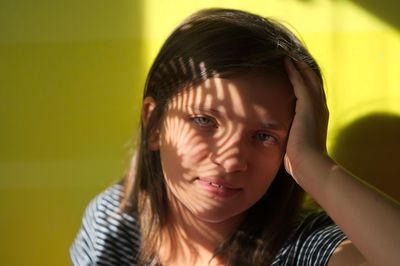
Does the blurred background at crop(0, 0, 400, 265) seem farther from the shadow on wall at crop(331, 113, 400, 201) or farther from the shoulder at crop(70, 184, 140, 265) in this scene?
the shoulder at crop(70, 184, 140, 265)

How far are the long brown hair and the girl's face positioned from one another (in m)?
0.03

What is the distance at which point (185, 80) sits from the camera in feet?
2.86

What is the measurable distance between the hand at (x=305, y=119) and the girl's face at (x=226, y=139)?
2cm

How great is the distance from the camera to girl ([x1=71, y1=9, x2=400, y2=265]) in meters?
0.82

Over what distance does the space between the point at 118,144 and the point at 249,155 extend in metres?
0.44

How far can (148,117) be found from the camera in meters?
0.96

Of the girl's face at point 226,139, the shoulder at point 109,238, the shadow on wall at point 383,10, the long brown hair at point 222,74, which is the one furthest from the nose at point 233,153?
the shadow on wall at point 383,10

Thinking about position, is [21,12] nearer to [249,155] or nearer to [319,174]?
[249,155]

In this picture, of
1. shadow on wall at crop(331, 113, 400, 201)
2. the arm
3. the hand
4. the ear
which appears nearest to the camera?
the arm

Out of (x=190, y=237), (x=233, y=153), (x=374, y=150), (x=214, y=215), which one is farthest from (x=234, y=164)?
(x=374, y=150)

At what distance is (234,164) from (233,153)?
0.06 ft

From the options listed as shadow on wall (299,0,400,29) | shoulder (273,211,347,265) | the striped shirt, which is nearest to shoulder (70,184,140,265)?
the striped shirt

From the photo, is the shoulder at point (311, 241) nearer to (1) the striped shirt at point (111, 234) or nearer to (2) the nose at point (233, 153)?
(1) the striped shirt at point (111, 234)

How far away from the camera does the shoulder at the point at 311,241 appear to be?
83cm
